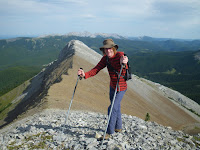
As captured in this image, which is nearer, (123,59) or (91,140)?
(123,59)

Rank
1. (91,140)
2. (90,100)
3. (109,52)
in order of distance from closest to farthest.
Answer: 1. (109,52)
2. (91,140)
3. (90,100)

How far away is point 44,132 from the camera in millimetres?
9781

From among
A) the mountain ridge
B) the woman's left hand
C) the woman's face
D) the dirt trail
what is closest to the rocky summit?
the woman's left hand

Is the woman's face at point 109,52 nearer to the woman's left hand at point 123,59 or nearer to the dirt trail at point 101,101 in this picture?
the woman's left hand at point 123,59

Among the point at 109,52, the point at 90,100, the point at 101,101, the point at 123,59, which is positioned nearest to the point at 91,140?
the point at 123,59

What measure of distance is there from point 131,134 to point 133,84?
55.6 metres

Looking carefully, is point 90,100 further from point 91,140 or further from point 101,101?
point 91,140

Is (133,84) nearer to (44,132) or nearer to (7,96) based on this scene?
(44,132)

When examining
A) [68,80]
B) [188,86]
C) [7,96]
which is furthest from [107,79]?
[188,86]

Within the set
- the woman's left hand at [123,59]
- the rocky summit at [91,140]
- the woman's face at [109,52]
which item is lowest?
the rocky summit at [91,140]

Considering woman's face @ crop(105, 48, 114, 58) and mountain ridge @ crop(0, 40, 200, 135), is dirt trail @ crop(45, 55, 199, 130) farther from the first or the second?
woman's face @ crop(105, 48, 114, 58)

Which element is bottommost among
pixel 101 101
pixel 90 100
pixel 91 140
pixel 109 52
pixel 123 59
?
pixel 101 101

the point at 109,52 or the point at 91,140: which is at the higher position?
the point at 109,52

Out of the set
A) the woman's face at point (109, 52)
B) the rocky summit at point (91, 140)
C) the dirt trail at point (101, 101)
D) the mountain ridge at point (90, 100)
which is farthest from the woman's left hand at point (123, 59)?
the mountain ridge at point (90, 100)
